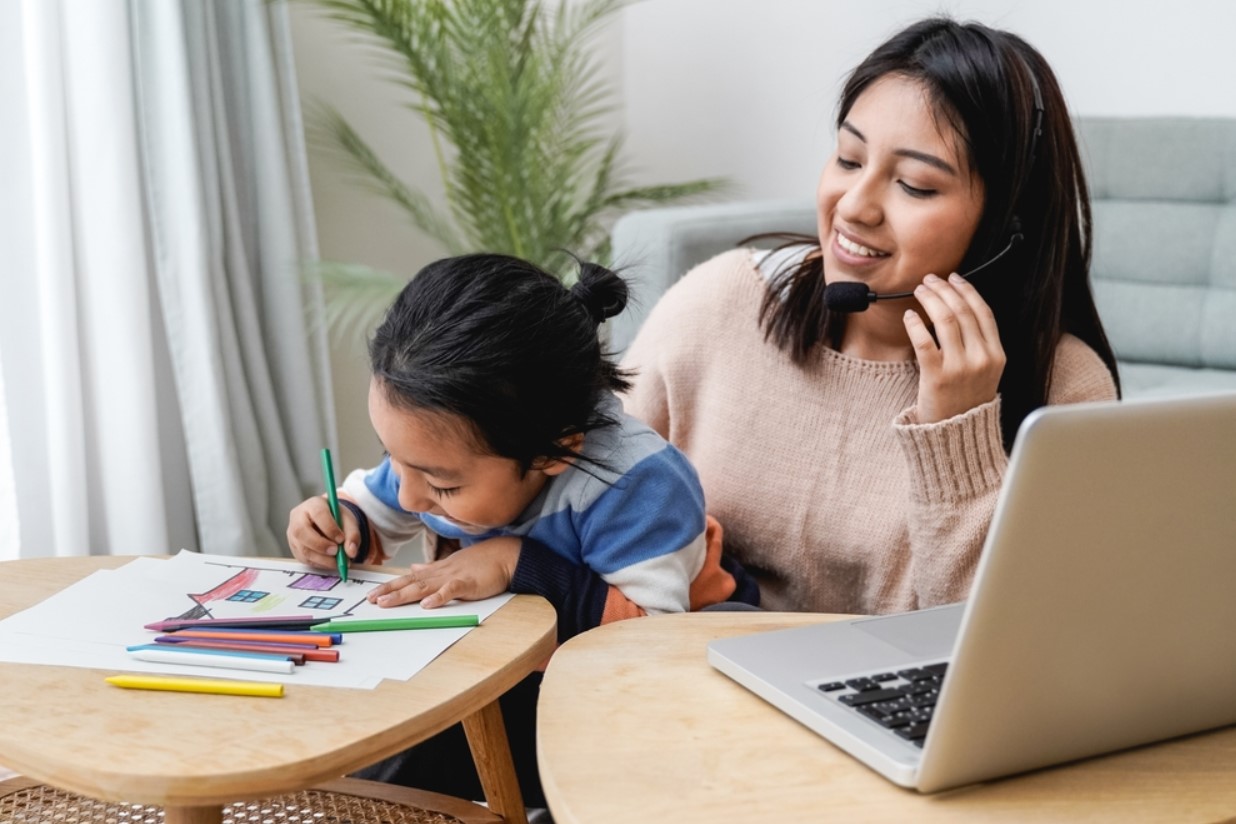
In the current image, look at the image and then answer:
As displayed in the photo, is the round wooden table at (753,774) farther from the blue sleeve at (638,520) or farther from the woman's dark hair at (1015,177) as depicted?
the woman's dark hair at (1015,177)

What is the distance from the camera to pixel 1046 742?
0.63 metres

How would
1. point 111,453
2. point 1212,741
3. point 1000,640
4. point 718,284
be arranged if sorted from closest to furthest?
point 1000,640
point 1212,741
point 718,284
point 111,453

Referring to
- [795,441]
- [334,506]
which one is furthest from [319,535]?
[795,441]

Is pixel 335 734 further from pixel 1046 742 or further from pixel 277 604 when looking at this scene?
pixel 1046 742

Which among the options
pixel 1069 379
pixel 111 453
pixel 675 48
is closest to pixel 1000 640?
pixel 1069 379

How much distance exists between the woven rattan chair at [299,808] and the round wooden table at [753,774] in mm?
302

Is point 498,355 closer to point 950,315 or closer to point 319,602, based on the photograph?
point 319,602

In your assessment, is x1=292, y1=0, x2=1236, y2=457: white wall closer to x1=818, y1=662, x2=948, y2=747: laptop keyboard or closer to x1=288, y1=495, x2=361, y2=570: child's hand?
x1=288, y1=495, x2=361, y2=570: child's hand

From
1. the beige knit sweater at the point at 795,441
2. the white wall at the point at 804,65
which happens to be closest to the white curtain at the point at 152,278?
the white wall at the point at 804,65

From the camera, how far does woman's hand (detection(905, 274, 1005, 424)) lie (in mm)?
1066

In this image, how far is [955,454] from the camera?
1.06 metres

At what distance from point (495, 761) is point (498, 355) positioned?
0.32 metres

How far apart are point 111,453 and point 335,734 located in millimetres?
1743

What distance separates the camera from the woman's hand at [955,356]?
1066 mm
